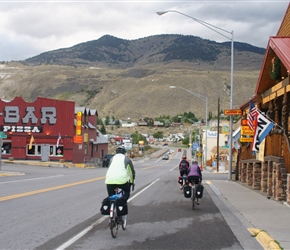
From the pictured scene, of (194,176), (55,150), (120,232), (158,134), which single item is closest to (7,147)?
(55,150)

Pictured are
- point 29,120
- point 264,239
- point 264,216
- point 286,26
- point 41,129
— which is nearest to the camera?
point 264,239

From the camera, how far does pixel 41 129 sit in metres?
61.0

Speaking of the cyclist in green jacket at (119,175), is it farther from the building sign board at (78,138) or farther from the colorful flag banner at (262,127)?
the building sign board at (78,138)

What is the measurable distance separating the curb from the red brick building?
49768 mm

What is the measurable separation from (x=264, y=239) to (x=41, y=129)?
5296 cm

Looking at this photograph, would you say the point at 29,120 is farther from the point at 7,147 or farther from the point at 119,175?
the point at 119,175

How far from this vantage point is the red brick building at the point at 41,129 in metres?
60.4

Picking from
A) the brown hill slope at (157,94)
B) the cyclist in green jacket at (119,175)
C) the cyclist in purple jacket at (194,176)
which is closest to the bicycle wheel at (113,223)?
the cyclist in green jacket at (119,175)

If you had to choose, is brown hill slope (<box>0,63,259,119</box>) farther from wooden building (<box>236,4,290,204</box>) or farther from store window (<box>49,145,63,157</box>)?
wooden building (<box>236,4,290,204</box>)

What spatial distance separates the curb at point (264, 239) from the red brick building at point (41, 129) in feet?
163

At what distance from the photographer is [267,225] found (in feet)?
40.8

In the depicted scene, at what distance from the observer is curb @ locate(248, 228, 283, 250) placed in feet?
31.3

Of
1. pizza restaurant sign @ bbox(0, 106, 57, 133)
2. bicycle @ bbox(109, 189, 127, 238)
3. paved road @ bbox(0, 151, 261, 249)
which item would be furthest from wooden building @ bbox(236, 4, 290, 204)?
pizza restaurant sign @ bbox(0, 106, 57, 133)

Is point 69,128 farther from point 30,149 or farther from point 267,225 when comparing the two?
point 267,225
